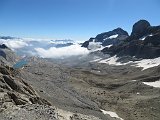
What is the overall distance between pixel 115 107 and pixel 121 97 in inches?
573

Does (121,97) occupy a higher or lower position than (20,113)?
lower

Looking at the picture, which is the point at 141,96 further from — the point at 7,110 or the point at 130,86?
the point at 7,110

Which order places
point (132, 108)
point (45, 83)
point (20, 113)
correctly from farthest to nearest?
point (45, 83) < point (132, 108) < point (20, 113)

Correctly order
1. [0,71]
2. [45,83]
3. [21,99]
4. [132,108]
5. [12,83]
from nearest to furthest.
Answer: [21,99] < [12,83] < [0,71] < [132,108] < [45,83]

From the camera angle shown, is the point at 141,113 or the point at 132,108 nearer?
the point at 141,113

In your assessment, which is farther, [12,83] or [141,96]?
[141,96]

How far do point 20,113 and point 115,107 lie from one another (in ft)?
134

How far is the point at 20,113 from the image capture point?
1566 inches

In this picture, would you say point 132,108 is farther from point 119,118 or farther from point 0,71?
point 0,71

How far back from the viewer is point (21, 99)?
155ft

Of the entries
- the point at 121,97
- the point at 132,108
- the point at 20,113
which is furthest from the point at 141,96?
the point at 20,113

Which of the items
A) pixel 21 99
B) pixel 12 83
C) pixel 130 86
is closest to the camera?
pixel 21 99

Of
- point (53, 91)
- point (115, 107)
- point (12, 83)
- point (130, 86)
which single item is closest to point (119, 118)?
point (115, 107)

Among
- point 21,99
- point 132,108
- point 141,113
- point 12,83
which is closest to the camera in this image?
point 21,99
